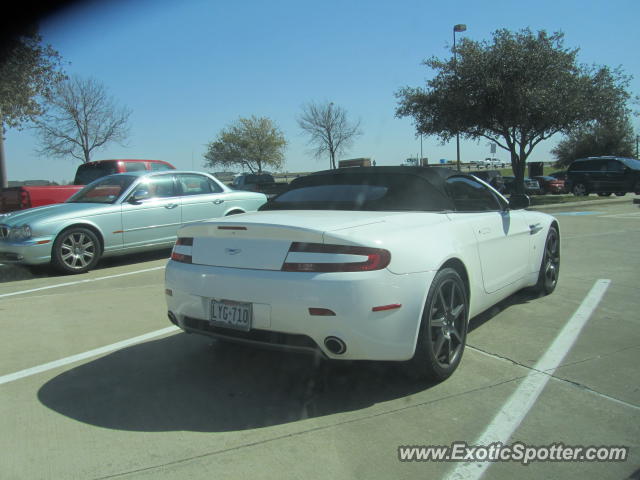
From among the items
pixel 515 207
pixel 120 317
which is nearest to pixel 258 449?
pixel 120 317

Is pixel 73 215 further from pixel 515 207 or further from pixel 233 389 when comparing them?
pixel 515 207

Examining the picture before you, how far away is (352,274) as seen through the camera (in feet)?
9.76

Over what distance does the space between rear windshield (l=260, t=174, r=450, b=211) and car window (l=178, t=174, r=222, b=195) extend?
5055 millimetres

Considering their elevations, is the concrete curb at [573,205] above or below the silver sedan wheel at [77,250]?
below

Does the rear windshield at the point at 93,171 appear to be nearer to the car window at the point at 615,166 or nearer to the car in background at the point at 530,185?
the car window at the point at 615,166

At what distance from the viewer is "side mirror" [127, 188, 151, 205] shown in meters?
8.45

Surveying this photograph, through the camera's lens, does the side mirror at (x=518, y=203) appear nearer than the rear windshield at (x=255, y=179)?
Yes

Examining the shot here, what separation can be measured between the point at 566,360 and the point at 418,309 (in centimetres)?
138

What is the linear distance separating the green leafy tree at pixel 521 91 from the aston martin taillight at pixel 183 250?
711 inches

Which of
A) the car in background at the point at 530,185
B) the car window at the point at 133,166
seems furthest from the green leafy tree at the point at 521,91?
the car window at the point at 133,166

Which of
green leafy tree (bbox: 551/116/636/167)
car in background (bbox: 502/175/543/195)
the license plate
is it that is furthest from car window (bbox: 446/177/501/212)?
green leafy tree (bbox: 551/116/636/167)

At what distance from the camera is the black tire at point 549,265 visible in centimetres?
555

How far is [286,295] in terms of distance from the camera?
3033 millimetres

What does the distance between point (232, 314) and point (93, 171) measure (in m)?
10.5
